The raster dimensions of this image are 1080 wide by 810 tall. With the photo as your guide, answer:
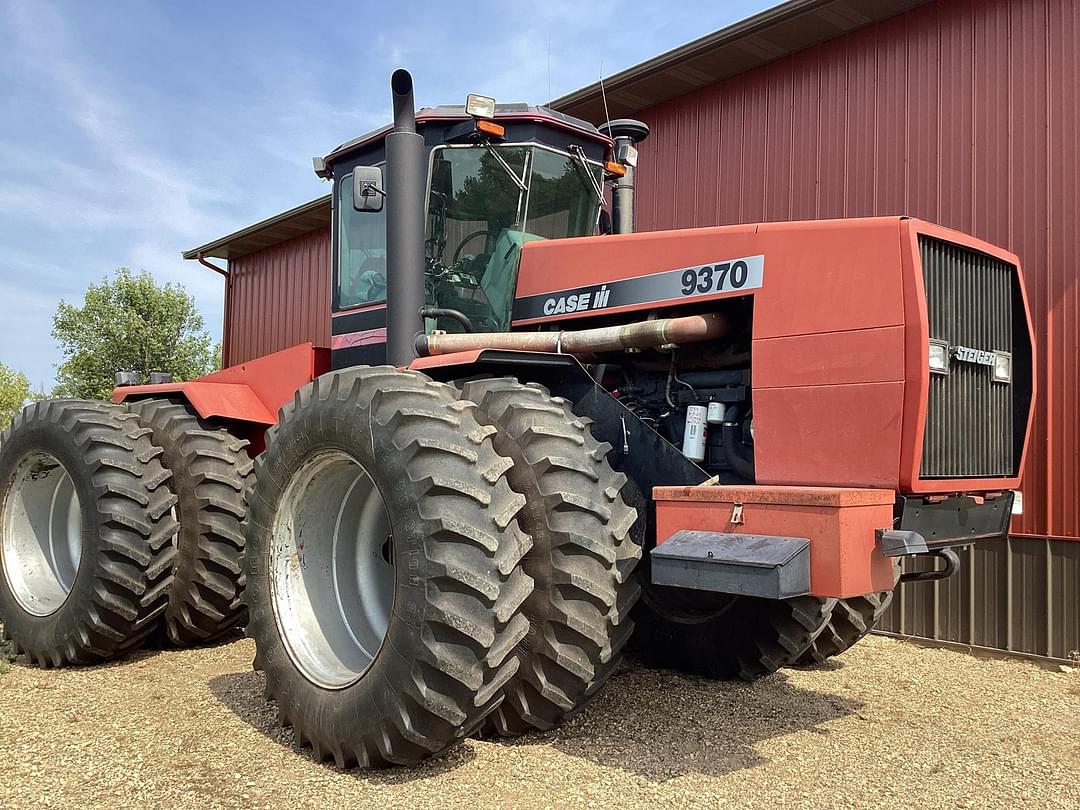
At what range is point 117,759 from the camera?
3816 millimetres

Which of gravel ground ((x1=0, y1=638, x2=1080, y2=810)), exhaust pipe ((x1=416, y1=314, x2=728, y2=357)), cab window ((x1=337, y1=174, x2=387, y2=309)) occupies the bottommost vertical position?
gravel ground ((x1=0, y1=638, x2=1080, y2=810))

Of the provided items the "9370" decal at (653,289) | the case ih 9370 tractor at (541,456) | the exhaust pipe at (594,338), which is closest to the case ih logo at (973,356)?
the case ih 9370 tractor at (541,456)

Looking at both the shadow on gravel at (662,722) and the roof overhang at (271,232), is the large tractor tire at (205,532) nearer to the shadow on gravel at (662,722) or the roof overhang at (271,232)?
the shadow on gravel at (662,722)

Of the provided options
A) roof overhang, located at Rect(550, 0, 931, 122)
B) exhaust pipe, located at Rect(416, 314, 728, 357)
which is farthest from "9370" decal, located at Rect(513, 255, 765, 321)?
roof overhang, located at Rect(550, 0, 931, 122)

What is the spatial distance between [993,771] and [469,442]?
2613mm

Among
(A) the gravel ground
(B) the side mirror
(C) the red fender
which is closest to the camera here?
(A) the gravel ground

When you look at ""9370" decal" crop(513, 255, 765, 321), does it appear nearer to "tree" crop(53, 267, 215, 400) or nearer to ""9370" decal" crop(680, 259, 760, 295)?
""9370" decal" crop(680, 259, 760, 295)

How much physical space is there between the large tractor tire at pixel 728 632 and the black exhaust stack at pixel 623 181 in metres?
2.29

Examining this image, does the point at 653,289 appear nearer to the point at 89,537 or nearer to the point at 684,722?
the point at 684,722

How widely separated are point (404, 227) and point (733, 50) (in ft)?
14.9

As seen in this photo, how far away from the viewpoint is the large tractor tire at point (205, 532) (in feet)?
18.2

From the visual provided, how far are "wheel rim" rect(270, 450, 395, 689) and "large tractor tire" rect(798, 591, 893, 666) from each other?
251 cm

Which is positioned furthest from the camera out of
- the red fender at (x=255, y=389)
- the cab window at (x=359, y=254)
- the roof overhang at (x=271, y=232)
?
the roof overhang at (x=271, y=232)

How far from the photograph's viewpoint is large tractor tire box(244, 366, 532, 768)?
346 cm
